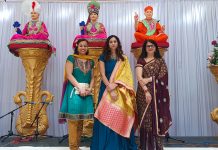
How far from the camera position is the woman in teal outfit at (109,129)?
2480mm

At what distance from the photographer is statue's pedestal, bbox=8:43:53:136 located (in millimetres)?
3740

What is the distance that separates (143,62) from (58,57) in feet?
7.58

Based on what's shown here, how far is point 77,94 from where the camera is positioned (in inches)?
103

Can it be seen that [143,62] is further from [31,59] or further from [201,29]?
[201,29]

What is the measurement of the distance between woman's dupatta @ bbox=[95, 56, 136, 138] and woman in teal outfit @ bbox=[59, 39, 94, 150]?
0.16 m

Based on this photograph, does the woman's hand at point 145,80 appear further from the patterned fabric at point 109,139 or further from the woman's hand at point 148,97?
the patterned fabric at point 109,139

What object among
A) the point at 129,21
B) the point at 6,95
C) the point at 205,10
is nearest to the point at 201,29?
the point at 205,10

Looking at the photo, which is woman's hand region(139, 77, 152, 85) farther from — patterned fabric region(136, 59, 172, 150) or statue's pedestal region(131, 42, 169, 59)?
statue's pedestal region(131, 42, 169, 59)

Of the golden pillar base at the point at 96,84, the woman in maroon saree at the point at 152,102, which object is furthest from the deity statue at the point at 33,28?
the woman in maroon saree at the point at 152,102

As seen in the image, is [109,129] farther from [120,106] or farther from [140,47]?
[140,47]

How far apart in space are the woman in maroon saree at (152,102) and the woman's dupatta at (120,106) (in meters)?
0.11

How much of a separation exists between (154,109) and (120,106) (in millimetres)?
337

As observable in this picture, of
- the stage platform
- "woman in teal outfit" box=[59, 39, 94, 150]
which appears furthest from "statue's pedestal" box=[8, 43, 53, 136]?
"woman in teal outfit" box=[59, 39, 94, 150]

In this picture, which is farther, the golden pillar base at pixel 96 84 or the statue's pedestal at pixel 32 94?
the statue's pedestal at pixel 32 94
